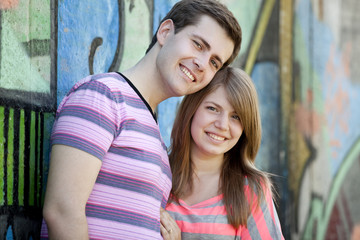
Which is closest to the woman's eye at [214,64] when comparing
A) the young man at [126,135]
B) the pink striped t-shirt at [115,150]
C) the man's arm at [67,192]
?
the young man at [126,135]

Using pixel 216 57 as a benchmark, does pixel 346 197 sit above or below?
below

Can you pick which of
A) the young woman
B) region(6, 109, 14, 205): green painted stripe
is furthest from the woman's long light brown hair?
region(6, 109, 14, 205): green painted stripe

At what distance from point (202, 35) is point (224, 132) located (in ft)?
2.15

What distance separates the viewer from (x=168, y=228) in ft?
7.73

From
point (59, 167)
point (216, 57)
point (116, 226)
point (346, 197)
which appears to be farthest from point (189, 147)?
point (346, 197)

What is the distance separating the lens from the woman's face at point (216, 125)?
2760 mm

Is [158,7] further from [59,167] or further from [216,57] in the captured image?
[59,167]

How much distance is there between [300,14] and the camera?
18.1 feet

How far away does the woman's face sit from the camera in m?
2.76

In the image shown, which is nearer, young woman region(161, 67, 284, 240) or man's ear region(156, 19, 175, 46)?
man's ear region(156, 19, 175, 46)

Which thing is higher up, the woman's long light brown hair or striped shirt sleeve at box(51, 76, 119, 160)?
striped shirt sleeve at box(51, 76, 119, 160)

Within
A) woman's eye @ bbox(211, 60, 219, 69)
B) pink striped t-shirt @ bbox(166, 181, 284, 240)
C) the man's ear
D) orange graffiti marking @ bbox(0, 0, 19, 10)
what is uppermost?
orange graffiti marking @ bbox(0, 0, 19, 10)

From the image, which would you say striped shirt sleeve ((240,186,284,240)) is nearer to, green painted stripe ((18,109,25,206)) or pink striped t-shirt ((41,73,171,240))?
pink striped t-shirt ((41,73,171,240))

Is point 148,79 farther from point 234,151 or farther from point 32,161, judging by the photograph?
point 234,151
